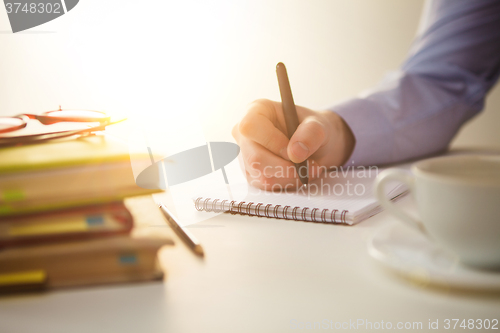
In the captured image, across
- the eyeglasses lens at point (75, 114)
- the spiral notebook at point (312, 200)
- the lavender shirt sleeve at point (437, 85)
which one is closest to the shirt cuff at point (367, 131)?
the lavender shirt sleeve at point (437, 85)

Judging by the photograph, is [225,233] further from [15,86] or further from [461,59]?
[461,59]

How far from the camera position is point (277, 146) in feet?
1.64

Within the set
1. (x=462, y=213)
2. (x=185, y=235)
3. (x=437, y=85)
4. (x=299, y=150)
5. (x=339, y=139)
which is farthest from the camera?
(x=437, y=85)

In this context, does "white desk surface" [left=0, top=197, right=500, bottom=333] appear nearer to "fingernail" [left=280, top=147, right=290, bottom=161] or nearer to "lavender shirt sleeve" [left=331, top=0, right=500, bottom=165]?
"fingernail" [left=280, top=147, right=290, bottom=161]

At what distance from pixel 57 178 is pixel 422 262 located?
0.79 feet

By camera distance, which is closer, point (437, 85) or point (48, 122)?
point (48, 122)

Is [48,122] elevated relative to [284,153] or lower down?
elevated

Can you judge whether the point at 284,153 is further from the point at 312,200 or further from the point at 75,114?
the point at 75,114

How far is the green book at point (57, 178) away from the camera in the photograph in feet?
0.78

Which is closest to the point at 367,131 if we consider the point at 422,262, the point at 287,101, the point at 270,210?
the point at 287,101

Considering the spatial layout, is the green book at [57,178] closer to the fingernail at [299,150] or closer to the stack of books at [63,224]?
the stack of books at [63,224]

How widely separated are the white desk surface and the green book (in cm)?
6

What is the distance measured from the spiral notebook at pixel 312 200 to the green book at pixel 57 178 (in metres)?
0.17

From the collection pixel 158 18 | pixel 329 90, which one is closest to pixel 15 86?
pixel 158 18
